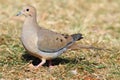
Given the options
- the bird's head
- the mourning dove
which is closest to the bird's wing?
the mourning dove

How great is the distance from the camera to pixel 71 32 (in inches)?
329

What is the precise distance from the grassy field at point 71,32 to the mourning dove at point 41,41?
0.29m

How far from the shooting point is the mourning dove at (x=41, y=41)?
235 inches

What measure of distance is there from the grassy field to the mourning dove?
0.29m

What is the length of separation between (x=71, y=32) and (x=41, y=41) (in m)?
2.35

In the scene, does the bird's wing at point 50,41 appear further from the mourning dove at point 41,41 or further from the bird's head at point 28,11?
the bird's head at point 28,11

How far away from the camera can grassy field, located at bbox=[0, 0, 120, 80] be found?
620 cm

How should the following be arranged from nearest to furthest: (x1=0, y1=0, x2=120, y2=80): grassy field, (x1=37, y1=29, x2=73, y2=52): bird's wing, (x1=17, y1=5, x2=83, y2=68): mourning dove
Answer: (x1=17, y1=5, x2=83, y2=68): mourning dove < (x1=37, y1=29, x2=73, y2=52): bird's wing < (x1=0, y1=0, x2=120, y2=80): grassy field

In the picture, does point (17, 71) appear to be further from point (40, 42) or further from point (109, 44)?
point (109, 44)

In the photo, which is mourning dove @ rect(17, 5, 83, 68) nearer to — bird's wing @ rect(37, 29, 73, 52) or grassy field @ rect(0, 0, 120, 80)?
bird's wing @ rect(37, 29, 73, 52)

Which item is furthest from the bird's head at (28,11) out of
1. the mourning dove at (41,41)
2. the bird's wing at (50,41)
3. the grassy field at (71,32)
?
the grassy field at (71,32)

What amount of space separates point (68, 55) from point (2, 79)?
4.50ft

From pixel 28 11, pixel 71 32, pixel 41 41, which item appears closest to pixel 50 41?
pixel 41 41

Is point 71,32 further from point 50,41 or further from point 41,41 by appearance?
point 41,41
